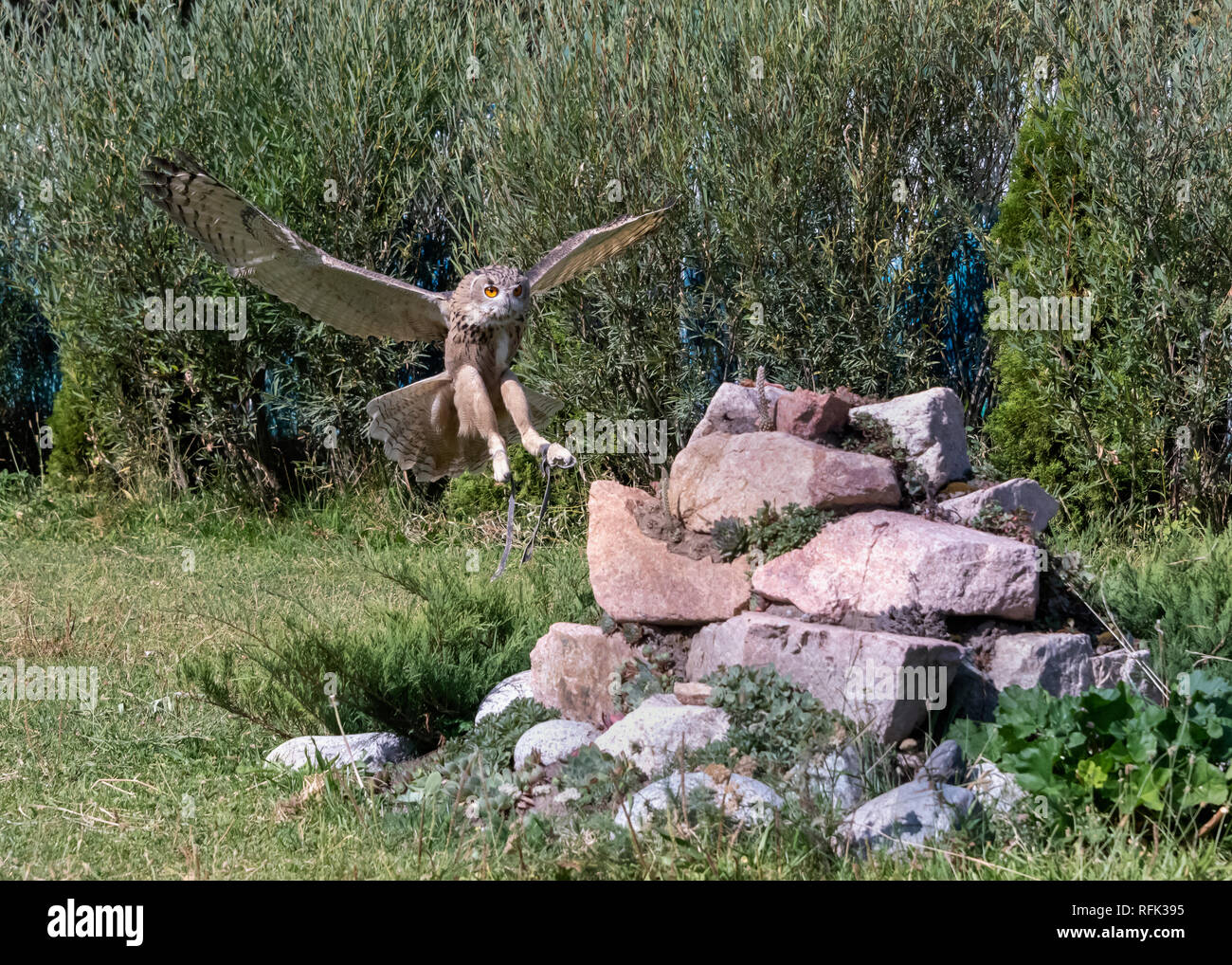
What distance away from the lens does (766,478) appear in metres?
4.78

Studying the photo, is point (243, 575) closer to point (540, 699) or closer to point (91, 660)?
point (91, 660)

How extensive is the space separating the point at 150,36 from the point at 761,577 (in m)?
9.02

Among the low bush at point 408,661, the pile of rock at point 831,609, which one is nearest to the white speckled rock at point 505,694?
the pile of rock at point 831,609

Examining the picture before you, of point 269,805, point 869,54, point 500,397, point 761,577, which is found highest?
point 869,54

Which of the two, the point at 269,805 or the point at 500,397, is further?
the point at 269,805

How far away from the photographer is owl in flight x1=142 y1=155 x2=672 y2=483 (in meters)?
3.79

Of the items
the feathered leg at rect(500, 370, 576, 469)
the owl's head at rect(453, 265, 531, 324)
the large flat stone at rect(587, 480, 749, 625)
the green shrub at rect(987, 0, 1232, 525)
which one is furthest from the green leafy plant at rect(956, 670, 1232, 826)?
the green shrub at rect(987, 0, 1232, 525)

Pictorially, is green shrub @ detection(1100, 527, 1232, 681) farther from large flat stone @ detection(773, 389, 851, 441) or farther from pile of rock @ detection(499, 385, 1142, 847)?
large flat stone @ detection(773, 389, 851, 441)

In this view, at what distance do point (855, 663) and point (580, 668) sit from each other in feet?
4.37

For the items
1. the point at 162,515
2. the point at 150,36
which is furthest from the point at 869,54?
the point at 162,515

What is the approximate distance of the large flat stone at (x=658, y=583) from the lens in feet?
15.5

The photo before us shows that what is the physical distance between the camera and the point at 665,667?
4.83 meters

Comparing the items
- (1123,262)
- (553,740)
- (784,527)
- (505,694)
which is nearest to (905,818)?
(784,527)

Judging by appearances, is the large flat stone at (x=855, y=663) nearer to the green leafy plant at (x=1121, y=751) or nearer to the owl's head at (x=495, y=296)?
the green leafy plant at (x=1121, y=751)
